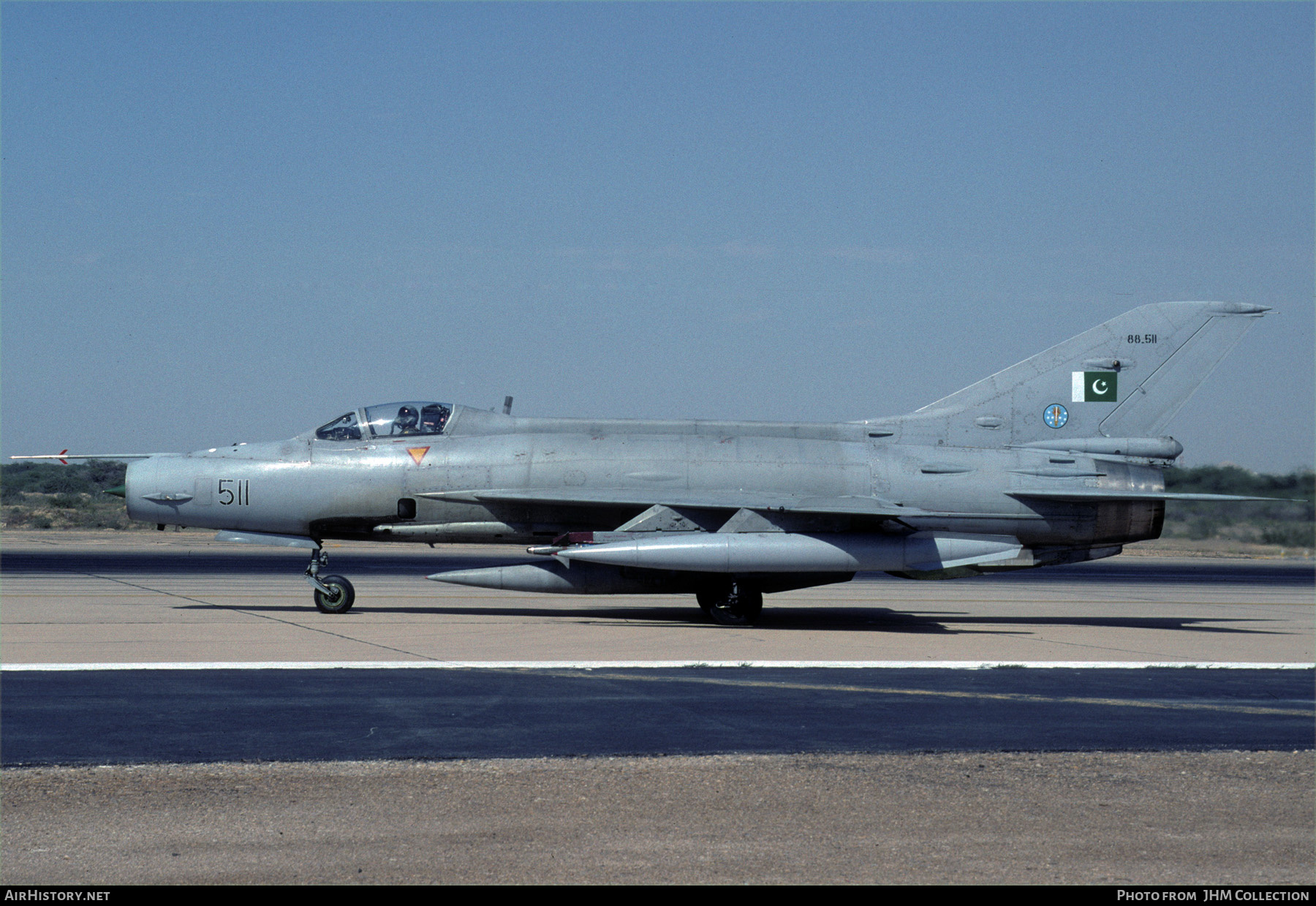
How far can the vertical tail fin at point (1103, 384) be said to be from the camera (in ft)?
59.3

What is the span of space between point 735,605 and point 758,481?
1780 mm

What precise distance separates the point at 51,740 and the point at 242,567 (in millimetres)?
22020

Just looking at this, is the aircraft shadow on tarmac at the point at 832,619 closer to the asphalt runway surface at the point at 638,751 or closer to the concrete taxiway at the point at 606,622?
the concrete taxiway at the point at 606,622

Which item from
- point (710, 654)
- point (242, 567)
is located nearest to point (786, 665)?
point (710, 654)

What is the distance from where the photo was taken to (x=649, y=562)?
51.3 feet

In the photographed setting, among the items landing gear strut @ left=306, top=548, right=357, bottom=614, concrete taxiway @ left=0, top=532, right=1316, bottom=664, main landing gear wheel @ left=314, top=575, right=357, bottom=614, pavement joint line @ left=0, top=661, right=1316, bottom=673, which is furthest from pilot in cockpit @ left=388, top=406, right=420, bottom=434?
pavement joint line @ left=0, top=661, right=1316, bottom=673

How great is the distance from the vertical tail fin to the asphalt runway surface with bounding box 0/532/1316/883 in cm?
296

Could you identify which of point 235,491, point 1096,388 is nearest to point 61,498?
point 235,491

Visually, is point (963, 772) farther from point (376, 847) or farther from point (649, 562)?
point (649, 562)

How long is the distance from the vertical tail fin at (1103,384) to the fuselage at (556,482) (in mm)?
604

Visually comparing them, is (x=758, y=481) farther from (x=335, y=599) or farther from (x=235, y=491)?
(x=235, y=491)

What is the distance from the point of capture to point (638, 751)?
26.8 feet

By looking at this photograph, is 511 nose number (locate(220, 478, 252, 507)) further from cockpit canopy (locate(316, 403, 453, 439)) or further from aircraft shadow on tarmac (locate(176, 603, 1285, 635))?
aircraft shadow on tarmac (locate(176, 603, 1285, 635))

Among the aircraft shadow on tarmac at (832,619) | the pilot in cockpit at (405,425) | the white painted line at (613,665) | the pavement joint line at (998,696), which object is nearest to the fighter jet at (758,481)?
the pilot in cockpit at (405,425)
